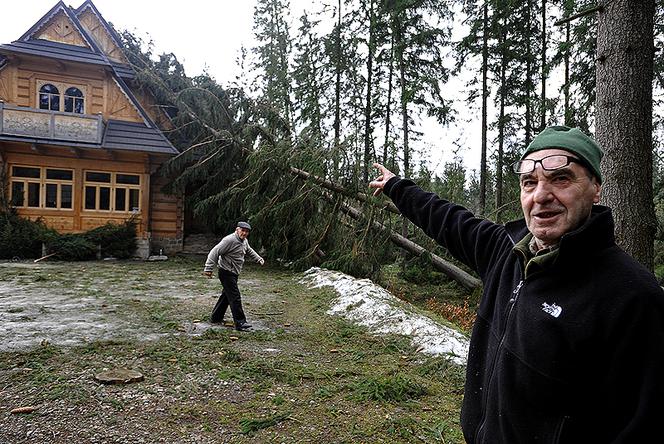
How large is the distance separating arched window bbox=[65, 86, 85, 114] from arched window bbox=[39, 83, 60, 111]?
1.02 ft

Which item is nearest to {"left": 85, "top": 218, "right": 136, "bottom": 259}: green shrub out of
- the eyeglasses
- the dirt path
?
the dirt path

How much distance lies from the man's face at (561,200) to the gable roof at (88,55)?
1683cm

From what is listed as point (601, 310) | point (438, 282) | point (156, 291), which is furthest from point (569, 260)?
point (438, 282)

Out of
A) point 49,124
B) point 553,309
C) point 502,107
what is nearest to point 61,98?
point 49,124

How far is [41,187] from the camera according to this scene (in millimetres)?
16562

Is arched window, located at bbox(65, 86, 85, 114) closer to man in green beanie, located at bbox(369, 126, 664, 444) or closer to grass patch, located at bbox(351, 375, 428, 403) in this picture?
grass patch, located at bbox(351, 375, 428, 403)

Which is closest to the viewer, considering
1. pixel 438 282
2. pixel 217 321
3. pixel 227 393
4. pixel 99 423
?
pixel 99 423

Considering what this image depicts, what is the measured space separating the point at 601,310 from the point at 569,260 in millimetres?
215

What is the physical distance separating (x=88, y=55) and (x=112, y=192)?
5371mm

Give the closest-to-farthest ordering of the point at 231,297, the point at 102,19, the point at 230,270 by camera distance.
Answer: the point at 231,297 → the point at 230,270 → the point at 102,19

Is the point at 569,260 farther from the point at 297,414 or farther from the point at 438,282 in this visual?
the point at 438,282

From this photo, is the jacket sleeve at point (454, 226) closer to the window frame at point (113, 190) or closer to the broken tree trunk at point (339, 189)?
the broken tree trunk at point (339, 189)

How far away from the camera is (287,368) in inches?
215

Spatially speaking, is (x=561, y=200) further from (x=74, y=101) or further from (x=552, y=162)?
(x=74, y=101)
